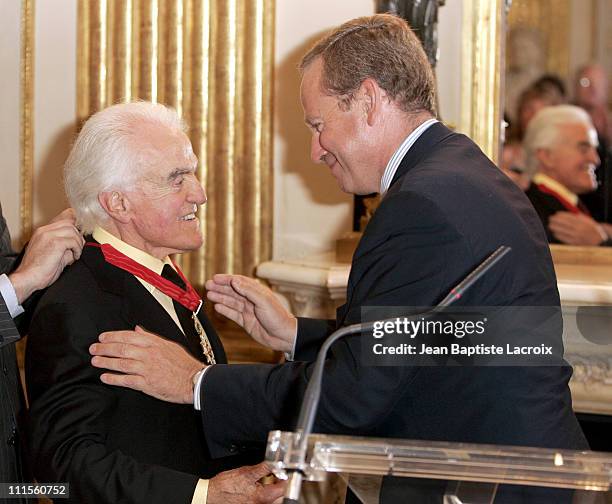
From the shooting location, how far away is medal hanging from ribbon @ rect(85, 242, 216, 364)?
2115mm

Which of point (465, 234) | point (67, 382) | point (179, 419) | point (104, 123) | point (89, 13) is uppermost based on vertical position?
point (89, 13)

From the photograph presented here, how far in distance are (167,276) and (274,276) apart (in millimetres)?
1392

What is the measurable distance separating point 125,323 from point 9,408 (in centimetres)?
38

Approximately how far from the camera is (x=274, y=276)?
3.66 m

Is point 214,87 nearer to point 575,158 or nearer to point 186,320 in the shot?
point 575,158

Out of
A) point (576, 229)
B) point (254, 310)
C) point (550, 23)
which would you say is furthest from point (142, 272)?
point (550, 23)

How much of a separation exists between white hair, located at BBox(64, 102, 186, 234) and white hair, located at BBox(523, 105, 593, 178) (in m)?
2.19

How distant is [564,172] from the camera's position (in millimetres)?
3955

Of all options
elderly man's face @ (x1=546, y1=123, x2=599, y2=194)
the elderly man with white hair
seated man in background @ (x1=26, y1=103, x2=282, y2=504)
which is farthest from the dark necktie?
elderly man's face @ (x1=546, y1=123, x2=599, y2=194)

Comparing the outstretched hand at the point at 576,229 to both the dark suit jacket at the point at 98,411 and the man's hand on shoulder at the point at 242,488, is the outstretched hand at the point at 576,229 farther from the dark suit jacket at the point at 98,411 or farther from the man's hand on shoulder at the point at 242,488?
the man's hand on shoulder at the point at 242,488

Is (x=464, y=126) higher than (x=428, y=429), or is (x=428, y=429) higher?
(x=464, y=126)

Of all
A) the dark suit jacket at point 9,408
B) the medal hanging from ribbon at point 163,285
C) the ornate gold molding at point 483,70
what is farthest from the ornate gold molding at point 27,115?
the medal hanging from ribbon at point 163,285

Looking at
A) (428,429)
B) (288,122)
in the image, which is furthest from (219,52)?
(428,429)

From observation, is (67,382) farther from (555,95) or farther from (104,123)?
(555,95)
